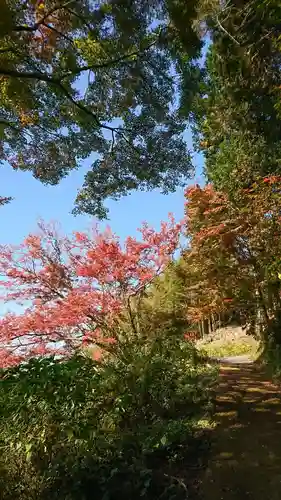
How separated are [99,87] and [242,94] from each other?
12.2ft

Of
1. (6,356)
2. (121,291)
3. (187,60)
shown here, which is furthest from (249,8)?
(6,356)

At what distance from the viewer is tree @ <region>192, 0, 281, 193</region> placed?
5062 mm

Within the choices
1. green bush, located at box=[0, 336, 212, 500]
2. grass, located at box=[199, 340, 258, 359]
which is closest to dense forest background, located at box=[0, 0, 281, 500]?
green bush, located at box=[0, 336, 212, 500]

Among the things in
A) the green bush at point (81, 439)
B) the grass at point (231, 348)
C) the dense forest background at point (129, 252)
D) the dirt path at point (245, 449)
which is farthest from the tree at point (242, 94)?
the grass at point (231, 348)

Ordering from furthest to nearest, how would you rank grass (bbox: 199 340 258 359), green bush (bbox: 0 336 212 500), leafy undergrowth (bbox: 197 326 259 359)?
1. leafy undergrowth (bbox: 197 326 259 359)
2. grass (bbox: 199 340 258 359)
3. green bush (bbox: 0 336 212 500)

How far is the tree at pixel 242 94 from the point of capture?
16.6ft

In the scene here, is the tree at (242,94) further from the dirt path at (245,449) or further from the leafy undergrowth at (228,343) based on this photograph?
the leafy undergrowth at (228,343)

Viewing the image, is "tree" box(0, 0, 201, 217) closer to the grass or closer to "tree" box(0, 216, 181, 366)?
"tree" box(0, 216, 181, 366)

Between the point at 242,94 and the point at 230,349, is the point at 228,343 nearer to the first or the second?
the point at 230,349

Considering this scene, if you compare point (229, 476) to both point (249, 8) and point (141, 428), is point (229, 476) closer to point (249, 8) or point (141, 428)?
point (141, 428)

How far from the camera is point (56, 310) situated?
21.9ft

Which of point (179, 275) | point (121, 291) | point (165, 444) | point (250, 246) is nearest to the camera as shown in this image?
point (165, 444)

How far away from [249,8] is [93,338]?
17.9ft

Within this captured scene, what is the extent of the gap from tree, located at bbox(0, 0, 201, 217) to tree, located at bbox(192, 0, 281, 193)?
0.59 meters
